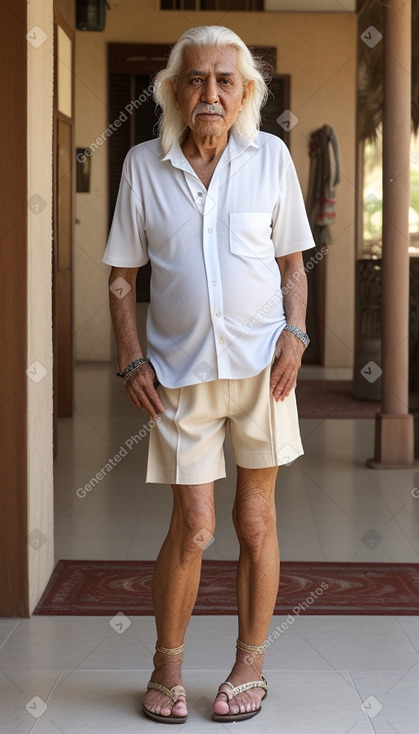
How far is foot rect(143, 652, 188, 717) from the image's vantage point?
241 cm

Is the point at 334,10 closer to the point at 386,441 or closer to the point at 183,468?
the point at 386,441

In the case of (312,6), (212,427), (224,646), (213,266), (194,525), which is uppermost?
(312,6)

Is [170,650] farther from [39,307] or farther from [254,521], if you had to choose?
[39,307]

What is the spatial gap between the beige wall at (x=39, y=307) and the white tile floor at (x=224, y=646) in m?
0.31

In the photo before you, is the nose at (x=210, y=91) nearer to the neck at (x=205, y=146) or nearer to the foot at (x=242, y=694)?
the neck at (x=205, y=146)

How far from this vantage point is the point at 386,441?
5426 millimetres

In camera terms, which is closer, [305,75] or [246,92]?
[246,92]

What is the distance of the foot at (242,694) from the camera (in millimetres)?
2420

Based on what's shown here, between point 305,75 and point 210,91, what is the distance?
8.32 metres

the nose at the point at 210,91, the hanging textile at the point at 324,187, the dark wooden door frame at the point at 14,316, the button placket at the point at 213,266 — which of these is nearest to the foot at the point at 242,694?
the button placket at the point at 213,266

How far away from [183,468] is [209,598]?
3.42 ft

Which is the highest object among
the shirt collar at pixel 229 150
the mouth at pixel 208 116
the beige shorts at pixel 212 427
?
the mouth at pixel 208 116

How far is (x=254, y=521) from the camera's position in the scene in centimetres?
244

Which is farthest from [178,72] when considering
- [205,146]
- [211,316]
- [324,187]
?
[324,187]
